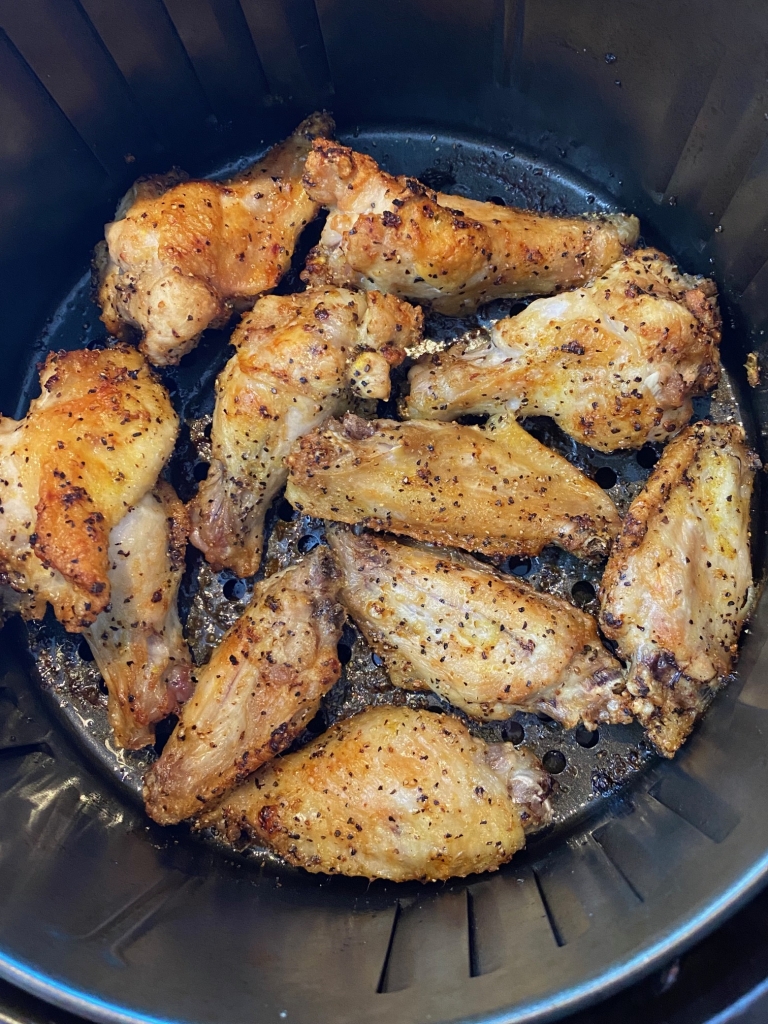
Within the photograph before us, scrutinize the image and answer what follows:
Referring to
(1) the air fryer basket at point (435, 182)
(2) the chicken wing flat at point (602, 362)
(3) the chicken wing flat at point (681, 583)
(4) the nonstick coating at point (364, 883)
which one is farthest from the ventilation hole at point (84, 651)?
(3) the chicken wing flat at point (681, 583)

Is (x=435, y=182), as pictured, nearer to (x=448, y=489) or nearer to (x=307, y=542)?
(x=448, y=489)

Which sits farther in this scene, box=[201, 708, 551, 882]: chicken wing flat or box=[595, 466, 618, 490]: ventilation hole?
box=[595, 466, 618, 490]: ventilation hole

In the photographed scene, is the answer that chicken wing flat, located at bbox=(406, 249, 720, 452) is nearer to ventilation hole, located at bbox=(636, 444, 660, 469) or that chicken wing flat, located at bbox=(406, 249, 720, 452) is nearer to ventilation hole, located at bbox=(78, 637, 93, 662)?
ventilation hole, located at bbox=(636, 444, 660, 469)

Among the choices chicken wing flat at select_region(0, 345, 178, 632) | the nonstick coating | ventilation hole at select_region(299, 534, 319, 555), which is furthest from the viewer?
ventilation hole at select_region(299, 534, 319, 555)

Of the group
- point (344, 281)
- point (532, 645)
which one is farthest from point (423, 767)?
point (344, 281)

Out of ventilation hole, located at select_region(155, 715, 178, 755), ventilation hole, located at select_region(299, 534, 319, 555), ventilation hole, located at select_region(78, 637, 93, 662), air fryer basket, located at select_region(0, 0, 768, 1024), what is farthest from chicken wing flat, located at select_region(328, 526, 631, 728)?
ventilation hole, located at select_region(78, 637, 93, 662)

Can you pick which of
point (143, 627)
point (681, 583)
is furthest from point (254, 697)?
point (681, 583)
